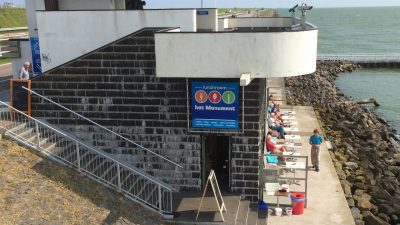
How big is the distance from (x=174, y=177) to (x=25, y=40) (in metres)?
11.9

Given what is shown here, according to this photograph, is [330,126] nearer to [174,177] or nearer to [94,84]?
[174,177]

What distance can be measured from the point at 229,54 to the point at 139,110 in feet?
12.1

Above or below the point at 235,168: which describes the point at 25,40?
above

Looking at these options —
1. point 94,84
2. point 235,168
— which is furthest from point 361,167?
point 94,84

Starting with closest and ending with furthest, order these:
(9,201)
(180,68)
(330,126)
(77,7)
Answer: (9,201), (180,68), (77,7), (330,126)

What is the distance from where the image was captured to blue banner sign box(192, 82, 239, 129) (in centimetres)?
1380

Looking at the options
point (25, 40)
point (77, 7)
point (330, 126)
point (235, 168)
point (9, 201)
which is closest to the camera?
point (9, 201)

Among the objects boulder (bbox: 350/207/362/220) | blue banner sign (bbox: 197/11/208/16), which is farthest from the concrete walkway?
blue banner sign (bbox: 197/11/208/16)

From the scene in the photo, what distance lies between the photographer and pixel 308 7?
1700 centimetres

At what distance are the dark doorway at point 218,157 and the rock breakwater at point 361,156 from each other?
4.54m

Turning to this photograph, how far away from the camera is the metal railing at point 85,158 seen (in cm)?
1371

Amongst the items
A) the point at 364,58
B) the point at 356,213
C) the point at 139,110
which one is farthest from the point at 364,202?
the point at 364,58

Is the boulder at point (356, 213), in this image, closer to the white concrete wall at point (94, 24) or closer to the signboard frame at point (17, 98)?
the white concrete wall at point (94, 24)

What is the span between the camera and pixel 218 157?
16.0 meters
